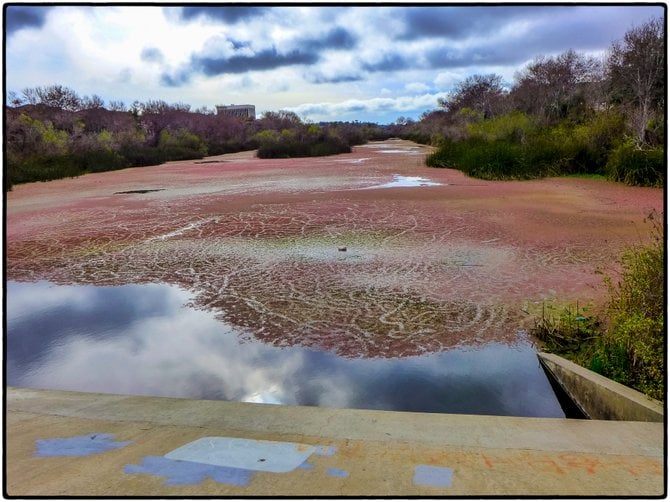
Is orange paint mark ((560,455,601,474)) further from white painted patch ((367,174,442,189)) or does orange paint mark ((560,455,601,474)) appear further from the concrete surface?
white painted patch ((367,174,442,189))

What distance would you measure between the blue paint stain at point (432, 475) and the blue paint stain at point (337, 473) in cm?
30

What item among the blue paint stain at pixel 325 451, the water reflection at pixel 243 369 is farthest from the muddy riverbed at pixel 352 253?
the blue paint stain at pixel 325 451

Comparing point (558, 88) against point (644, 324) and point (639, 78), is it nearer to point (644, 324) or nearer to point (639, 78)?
point (639, 78)

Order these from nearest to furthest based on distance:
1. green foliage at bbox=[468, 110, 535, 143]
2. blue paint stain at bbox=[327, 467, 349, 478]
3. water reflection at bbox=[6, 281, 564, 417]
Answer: blue paint stain at bbox=[327, 467, 349, 478] → water reflection at bbox=[6, 281, 564, 417] → green foliage at bbox=[468, 110, 535, 143]

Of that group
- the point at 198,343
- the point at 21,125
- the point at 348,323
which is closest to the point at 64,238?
the point at 198,343

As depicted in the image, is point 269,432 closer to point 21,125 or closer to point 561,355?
point 561,355

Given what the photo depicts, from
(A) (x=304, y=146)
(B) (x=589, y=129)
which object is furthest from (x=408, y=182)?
(A) (x=304, y=146)

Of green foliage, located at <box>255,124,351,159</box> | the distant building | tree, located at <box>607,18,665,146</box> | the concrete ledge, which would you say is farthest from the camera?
the distant building

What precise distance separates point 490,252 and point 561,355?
3.80m

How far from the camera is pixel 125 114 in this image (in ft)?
146

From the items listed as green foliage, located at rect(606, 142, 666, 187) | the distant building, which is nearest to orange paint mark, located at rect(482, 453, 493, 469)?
green foliage, located at rect(606, 142, 666, 187)

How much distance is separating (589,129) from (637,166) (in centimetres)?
434

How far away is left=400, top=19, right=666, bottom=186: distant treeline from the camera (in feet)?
51.6

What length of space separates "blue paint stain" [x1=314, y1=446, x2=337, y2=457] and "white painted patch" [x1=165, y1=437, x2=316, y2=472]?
0.03m
